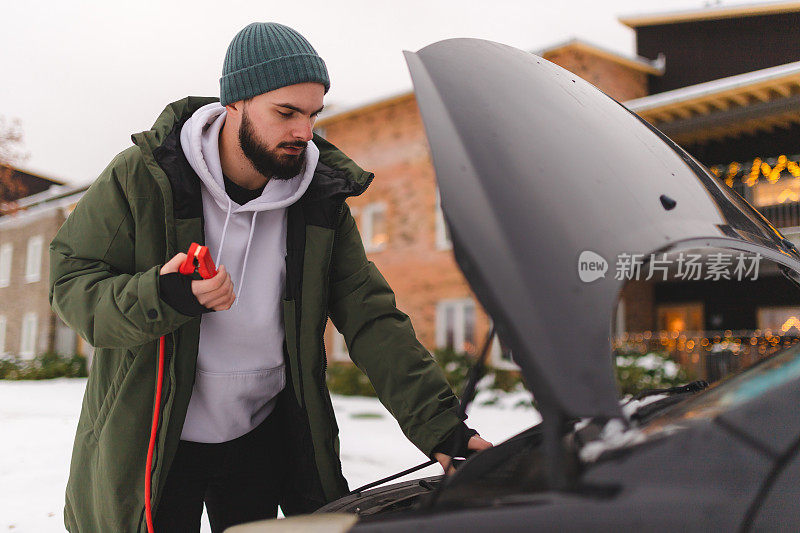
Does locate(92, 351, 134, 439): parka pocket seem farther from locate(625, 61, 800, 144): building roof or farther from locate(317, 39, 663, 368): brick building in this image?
locate(317, 39, 663, 368): brick building

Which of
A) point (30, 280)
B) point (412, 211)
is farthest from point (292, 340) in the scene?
point (30, 280)

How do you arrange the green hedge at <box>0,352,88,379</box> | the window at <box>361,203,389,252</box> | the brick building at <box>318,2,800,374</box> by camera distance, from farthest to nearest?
the green hedge at <box>0,352,88,379</box> < the window at <box>361,203,389,252</box> < the brick building at <box>318,2,800,374</box>

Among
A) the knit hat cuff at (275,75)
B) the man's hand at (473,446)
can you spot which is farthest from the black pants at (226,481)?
the knit hat cuff at (275,75)

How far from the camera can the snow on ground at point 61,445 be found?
4410mm

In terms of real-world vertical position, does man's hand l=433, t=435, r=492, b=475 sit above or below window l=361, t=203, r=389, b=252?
below

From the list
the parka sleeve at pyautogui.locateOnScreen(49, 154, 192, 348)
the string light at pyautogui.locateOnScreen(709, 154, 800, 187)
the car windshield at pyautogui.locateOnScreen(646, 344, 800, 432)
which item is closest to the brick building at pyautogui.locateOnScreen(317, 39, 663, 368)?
the string light at pyautogui.locateOnScreen(709, 154, 800, 187)

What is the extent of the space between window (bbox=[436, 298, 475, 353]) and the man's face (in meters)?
11.3

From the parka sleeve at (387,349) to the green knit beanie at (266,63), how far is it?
1.36 feet

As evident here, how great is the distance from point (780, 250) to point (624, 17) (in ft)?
54.3

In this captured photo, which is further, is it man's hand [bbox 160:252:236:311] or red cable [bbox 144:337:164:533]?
red cable [bbox 144:337:164:533]

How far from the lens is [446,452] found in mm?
1553

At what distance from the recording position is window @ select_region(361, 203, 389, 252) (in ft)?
47.9

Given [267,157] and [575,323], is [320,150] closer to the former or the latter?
[267,157]

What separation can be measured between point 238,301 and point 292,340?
0.19 m
